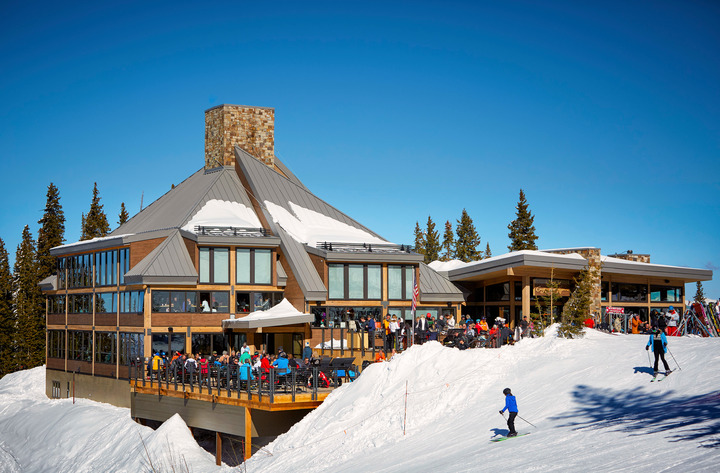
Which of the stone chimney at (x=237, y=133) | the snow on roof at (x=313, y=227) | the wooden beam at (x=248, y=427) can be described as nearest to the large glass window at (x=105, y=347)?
the snow on roof at (x=313, y=227)

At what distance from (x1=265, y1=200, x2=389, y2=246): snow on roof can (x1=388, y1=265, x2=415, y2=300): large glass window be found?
88.2 inches

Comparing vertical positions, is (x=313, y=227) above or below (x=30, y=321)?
above

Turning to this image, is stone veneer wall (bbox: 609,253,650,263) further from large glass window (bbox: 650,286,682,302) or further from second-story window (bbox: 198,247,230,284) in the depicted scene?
second-story window (bbox: 198,247,230,284)

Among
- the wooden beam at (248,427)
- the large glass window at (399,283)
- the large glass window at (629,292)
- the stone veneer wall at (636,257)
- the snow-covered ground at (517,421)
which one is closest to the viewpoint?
the snow-covered ground at (517,421)

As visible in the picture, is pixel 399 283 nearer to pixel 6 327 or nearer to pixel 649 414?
pixel 649 414

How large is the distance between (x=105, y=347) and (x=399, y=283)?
15.5 m

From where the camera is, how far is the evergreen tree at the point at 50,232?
206 feet

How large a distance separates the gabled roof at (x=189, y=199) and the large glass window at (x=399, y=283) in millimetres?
8956

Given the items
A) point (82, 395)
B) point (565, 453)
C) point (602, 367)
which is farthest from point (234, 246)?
point (565, 453)

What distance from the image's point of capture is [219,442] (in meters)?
28.3

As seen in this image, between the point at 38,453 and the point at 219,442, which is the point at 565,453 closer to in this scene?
the point at 219,442

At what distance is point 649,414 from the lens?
61.0ft

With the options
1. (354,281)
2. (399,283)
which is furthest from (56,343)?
(399,283)

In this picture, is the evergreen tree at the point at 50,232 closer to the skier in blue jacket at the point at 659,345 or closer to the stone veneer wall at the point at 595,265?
the stone veneer wall at the point at 595,265
